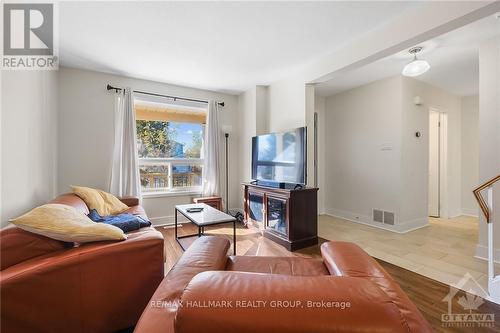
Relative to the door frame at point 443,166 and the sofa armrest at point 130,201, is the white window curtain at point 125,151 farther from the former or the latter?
the door frame at point 443,166

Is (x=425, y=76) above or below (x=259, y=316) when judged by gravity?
above

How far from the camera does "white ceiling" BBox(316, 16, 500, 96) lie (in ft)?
7.55

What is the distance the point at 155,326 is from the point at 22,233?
3.63ft

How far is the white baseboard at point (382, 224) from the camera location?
11.2 feet

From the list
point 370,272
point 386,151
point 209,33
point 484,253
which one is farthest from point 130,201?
point 484,253

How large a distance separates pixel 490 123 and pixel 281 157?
7.82ft

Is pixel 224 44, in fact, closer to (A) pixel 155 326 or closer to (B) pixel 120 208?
(B) pixel 120 208

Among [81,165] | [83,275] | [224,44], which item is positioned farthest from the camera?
[81,165]

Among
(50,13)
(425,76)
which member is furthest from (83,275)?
(425,76)

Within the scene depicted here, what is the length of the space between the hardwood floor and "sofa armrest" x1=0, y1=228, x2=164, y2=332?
41.5 inches

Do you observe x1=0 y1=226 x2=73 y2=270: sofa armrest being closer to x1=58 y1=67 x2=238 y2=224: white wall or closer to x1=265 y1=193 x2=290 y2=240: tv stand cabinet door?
Result: x1=265 y1=193 x2=290 y2=240: tv stand cabinet door

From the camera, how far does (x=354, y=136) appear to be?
162 inches

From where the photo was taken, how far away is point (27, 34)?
208 cm

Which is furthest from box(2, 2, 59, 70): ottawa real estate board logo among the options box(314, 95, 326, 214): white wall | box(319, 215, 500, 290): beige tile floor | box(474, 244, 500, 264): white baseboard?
box(474, 244, 500, 264): white baseboard
